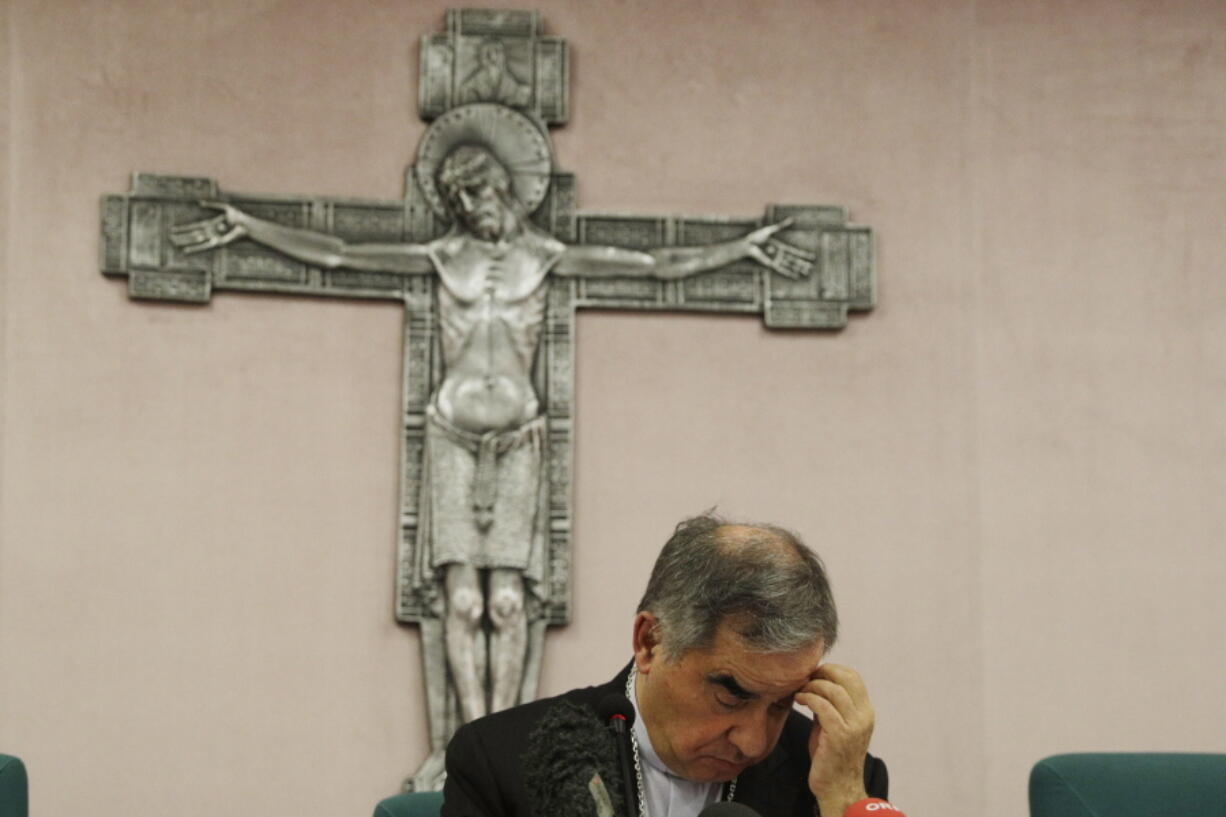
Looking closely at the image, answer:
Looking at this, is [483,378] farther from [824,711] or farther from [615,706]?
[615,706]

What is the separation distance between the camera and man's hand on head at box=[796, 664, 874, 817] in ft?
9.32

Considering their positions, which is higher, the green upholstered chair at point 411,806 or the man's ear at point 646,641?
the man's ear at point 646,641

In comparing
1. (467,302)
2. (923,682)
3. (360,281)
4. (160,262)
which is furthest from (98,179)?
(923,682)

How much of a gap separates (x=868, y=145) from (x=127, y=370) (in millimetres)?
2482

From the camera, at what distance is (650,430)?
562cm

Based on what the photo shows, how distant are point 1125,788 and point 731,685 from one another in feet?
3.03

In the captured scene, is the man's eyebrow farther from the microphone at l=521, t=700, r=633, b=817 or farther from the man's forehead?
the microphone at l=521, t=700, r=633, b=817

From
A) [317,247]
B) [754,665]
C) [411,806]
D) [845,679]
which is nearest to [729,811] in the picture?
[754,665]

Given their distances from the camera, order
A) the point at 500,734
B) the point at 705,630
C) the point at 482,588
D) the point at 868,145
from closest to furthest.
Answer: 1. the point at 705,630
2. the point at 500,734
3. the point at 482,588
4. the point at 868,145

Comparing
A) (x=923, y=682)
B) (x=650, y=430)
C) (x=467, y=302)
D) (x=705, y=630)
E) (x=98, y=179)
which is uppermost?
(x=98, y=179)

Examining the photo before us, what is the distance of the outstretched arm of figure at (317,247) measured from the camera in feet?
18.1

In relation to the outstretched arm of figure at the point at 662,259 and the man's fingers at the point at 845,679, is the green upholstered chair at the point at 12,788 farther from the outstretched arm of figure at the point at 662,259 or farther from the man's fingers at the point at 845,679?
the outstretched arm of figure at the point at 662,259

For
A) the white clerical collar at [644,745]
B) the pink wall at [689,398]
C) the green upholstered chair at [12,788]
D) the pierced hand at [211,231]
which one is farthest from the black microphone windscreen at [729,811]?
the pierced hand at [211,231]

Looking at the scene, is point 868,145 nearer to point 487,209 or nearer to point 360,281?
point 487,209
